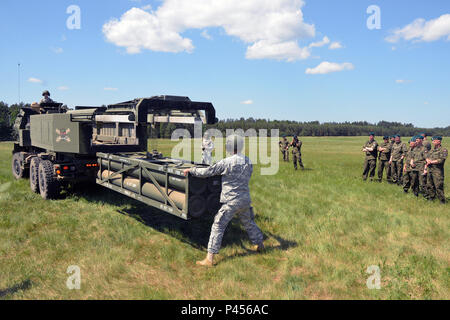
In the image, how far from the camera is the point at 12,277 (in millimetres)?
4723

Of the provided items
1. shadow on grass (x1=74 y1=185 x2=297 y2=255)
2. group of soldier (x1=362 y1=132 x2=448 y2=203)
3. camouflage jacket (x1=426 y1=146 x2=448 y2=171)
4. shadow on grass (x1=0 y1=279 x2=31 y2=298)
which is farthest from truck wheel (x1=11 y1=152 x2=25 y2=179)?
camouflage jacket (x1=426 y1=146 x2=448 y2=171)

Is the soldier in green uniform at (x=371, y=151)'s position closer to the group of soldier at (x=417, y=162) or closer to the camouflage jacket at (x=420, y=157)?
the group of soldier at (x=417, y=162)

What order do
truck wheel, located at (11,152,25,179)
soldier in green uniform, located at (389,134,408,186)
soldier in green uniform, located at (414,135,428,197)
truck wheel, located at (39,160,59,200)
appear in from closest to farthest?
truck wheel, located at (39,160,59,200)
soldier in green uniform, located at (414,135,428,197)
truck wheel, located at (11,152,25,179)
soldier in green uniform, located at (389,134,408,186)

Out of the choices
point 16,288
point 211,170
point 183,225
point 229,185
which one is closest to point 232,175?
point 229,185

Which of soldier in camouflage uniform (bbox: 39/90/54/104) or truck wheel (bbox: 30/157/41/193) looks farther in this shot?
soldier in camouflage uniform (bbox: 39/90/54/104)

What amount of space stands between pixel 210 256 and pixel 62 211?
4862 mm

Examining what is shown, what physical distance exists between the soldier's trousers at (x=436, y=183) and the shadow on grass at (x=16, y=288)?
10515 mm

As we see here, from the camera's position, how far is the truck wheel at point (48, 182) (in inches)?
340

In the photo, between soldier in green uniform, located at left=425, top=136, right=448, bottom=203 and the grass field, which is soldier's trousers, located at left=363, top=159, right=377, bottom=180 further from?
the grass field

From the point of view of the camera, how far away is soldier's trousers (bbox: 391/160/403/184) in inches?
495

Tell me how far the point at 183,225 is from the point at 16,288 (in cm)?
341

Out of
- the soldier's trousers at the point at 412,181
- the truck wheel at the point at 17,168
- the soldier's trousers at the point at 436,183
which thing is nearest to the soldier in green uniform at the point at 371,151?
the soldier's trousers at the point at 412,181

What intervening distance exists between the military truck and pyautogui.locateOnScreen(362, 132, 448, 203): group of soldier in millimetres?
7234
